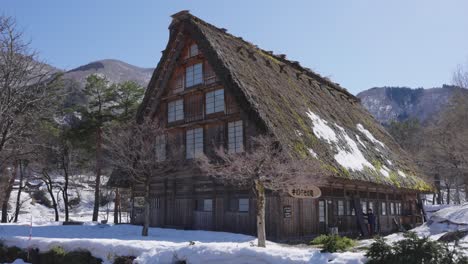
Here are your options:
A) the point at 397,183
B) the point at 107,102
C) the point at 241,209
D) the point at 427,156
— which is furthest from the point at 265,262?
the point at 427,156

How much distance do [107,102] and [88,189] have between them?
115ft

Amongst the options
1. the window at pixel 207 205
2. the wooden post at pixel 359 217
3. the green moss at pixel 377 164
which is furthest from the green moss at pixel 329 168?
the window at pixel 207 205

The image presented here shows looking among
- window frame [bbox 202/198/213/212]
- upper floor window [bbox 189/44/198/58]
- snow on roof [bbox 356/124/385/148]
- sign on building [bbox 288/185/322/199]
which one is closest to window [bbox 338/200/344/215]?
sign on building [bbox 288/185/322/199]

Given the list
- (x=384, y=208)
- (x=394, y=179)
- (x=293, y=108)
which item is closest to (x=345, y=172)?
(x=293, y=108)

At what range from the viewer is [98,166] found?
32.1 meters

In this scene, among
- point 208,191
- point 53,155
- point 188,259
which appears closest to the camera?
point 188,259

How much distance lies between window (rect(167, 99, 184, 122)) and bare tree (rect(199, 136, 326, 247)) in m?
6.48

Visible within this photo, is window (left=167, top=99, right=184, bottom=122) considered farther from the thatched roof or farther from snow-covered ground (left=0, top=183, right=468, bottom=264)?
snow-covered ground (left=0, top=183, right=468, bottom=264)

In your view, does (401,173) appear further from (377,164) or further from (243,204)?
(243,204)

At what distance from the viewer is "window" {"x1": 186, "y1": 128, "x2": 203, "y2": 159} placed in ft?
76.6

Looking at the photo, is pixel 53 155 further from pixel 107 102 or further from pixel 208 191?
pixel 208 191

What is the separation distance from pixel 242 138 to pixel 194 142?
143 inches

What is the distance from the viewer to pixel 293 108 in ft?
77.4

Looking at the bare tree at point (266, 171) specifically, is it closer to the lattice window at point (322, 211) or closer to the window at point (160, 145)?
the lattice window at point (322, 211)
